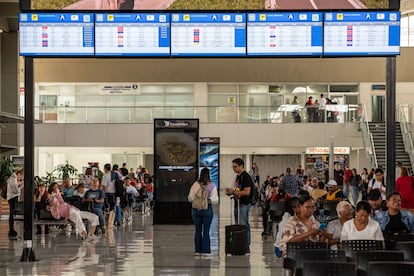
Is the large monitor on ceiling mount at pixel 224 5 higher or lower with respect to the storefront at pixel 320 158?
higher

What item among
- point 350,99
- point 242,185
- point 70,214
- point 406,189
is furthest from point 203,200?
point 350,99

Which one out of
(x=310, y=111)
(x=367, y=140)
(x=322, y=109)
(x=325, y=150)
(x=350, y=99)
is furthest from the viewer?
(x=350, y=99)

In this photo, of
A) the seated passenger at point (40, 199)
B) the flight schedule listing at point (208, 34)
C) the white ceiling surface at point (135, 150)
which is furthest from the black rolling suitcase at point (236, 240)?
the white ceiling surface at point (135, 150)

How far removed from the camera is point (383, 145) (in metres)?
38.8

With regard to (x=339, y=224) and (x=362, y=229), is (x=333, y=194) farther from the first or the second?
(x=362, y=229)

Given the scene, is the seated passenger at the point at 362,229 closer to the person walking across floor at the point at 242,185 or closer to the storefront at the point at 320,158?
the person walking across floor at the point at 242,185

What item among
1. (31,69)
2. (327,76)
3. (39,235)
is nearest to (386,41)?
(31,69)

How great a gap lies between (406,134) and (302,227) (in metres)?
27.7

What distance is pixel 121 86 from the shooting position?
49.7 metres

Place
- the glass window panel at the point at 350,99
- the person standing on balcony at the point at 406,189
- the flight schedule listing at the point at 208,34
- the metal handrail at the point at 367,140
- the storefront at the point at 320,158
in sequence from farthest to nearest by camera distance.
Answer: the glass window panel at the point at 350,99 → the storefront at the point at 320,158 → the metal handrail at the point at 367,140 → the person standing on balcony at the point at 406,189 → the flight schedule listing at the point at 208,34

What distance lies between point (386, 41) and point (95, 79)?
35.8 m

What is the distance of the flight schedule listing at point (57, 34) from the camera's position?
48.9ft

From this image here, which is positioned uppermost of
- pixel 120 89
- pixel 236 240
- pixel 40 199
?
pixel 120 89

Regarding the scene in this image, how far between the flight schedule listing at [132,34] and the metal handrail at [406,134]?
22.5 meters
